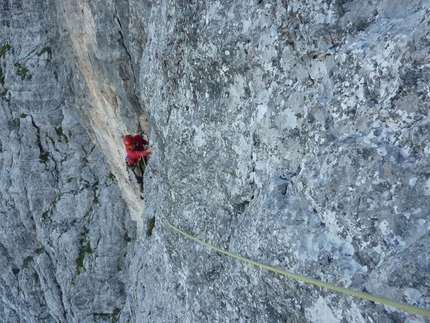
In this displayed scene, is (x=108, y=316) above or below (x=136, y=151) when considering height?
below

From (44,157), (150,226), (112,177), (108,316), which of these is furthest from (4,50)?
(108,316)

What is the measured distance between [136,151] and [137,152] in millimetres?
66

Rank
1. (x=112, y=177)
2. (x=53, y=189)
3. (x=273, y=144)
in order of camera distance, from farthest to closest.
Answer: (x=53, y=189) < (x=112, y=177) < (x=273, y=144)

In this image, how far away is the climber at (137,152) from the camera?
10773 millimetres

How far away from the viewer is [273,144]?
5.51 metres

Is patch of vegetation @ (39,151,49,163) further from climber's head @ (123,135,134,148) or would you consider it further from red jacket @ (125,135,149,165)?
climber's head @ (123,135,134,148)

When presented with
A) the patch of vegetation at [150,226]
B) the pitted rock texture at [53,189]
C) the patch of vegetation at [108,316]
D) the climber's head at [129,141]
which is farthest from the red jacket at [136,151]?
the patch of vegetation at [108,316]

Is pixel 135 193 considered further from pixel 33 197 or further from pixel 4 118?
pixel 4 118

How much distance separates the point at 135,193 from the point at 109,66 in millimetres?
5098

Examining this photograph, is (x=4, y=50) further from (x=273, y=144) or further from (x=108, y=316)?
(x=273, y=144)

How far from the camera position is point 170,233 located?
8938mm

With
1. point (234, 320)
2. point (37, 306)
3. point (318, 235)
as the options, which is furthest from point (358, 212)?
point (37, 306)

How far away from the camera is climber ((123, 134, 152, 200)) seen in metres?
10.8

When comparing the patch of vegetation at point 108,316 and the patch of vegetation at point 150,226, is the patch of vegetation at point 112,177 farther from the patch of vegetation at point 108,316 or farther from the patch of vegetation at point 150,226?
the patch of vegetation at point 150,226
